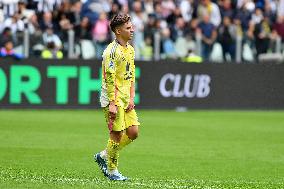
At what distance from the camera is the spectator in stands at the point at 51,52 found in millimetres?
25812

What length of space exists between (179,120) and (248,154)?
7451 mm

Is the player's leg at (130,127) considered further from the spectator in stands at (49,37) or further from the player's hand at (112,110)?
the spectator in stands at (49,37)

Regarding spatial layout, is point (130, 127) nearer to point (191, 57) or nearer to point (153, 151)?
point (153, 151)

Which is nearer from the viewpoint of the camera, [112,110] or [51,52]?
[112,110]

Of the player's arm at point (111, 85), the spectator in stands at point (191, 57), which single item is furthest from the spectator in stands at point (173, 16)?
the player's arm at point (111, 85)

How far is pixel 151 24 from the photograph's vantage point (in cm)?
2797

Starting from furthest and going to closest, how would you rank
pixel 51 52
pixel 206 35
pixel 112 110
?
pixel 206 35, pixel 51 52, pixel 112 110

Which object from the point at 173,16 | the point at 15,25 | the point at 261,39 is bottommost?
the point at 261,39

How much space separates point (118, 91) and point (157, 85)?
1489 centimetres

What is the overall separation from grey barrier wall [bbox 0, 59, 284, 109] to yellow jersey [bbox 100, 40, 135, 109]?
13087 millimetres

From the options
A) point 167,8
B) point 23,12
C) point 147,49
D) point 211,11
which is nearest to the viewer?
point 23,12

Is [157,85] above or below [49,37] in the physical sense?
below

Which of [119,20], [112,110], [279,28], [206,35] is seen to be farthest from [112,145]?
[279,28]

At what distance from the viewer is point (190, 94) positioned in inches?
1075
